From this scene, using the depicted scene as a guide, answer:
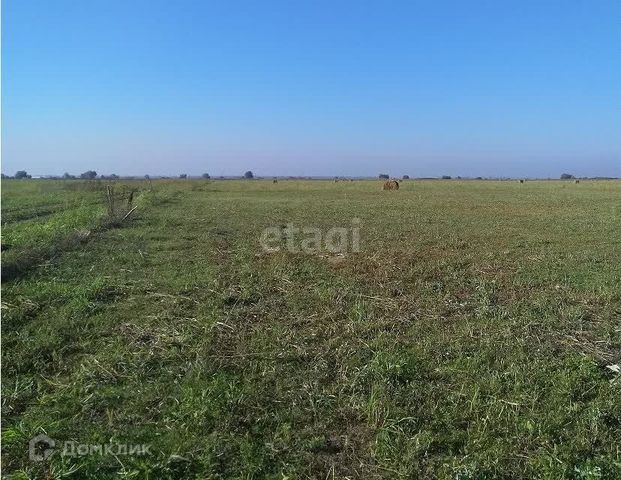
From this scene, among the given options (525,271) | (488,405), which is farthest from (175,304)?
(525,271)

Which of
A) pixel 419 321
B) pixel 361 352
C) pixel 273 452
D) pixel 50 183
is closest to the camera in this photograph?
pixel 273 452

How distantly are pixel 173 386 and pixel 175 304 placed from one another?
2334 millimetres

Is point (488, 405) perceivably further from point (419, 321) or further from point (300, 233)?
point (300, 233)

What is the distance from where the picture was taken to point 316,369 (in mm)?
4203

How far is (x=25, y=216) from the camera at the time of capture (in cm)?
1969
